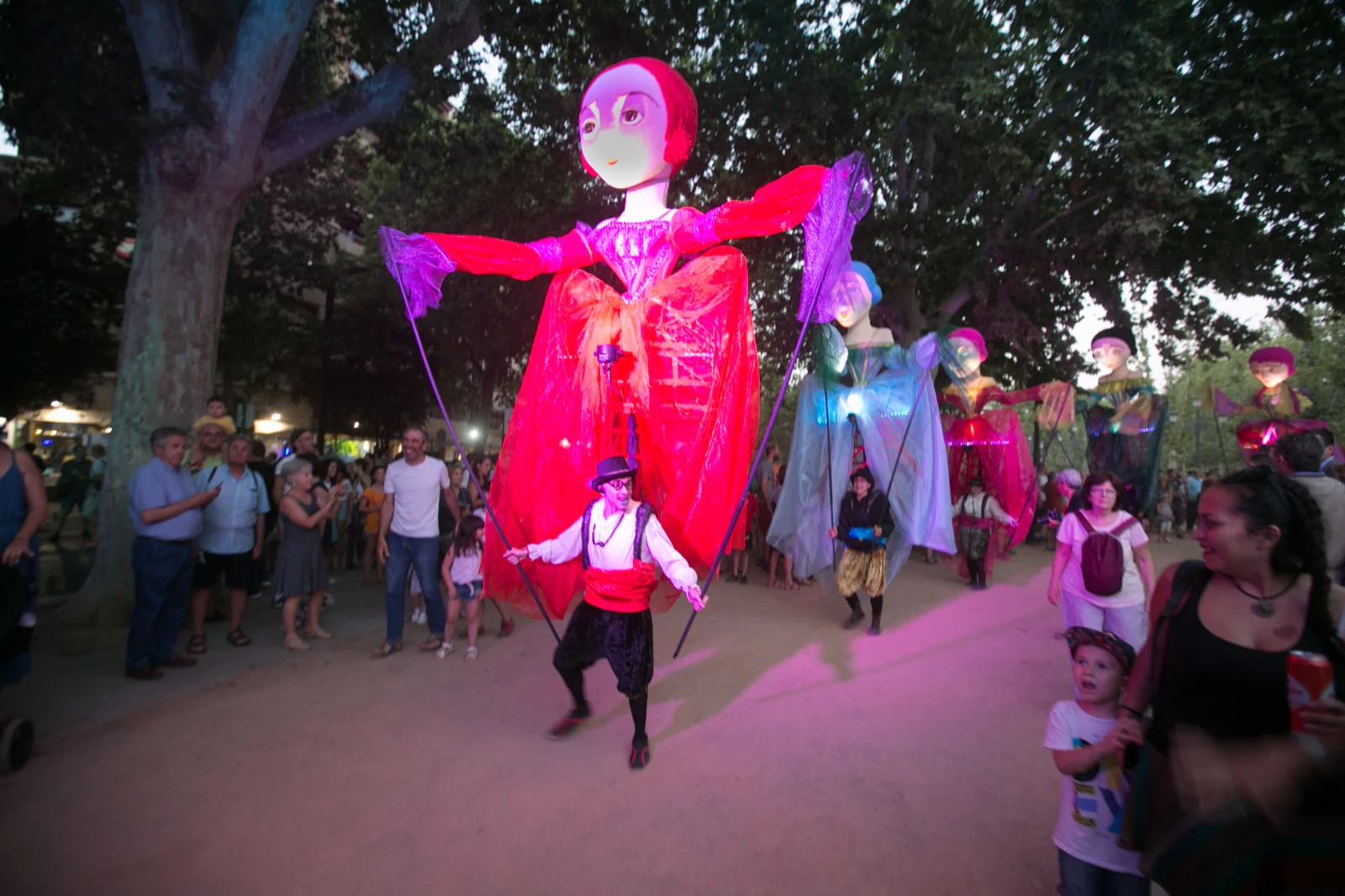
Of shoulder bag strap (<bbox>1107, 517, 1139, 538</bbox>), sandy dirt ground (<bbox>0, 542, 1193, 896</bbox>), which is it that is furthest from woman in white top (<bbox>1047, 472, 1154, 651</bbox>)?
sandy dirt ground (<bbox>0, 542, 1193, 896</bbox>)

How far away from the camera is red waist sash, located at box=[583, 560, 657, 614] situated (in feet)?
12.0

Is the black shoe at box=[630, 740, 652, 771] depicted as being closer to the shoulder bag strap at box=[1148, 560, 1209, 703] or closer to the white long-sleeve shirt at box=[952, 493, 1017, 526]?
the shoulder bag strap at box=[1148, 560, 1209, 703]

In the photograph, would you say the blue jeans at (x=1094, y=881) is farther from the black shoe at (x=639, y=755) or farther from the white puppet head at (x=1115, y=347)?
the white puppet head at (x=1115, y=347)

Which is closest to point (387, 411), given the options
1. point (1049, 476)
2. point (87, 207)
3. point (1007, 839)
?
point (87, 207)

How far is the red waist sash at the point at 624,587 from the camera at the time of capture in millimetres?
3646

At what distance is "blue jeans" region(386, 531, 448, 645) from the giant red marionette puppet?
1249 millimetres

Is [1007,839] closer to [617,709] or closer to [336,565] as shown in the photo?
→ [617,709]

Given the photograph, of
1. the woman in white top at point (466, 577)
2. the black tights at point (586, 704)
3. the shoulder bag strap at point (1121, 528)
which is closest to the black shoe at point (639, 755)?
the black tights at point (586, 704)

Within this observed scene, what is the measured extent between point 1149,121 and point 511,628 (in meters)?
10.9

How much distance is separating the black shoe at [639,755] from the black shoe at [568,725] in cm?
47

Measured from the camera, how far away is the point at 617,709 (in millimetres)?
4328

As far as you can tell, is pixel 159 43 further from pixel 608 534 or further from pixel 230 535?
pixel 608 534

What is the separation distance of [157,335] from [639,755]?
5.62 metres

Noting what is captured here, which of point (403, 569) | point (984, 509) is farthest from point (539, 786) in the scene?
point (984, 509)
